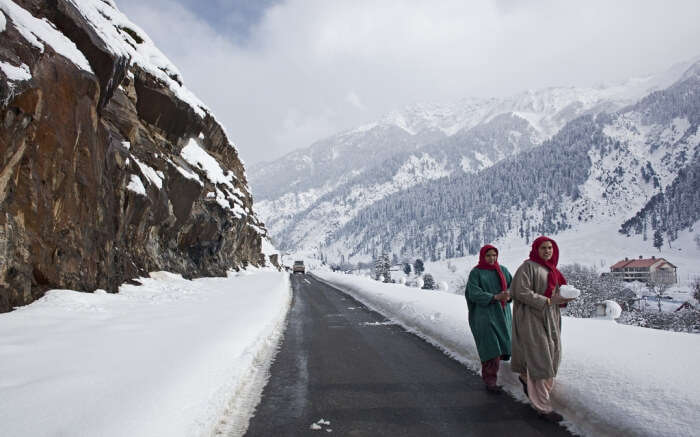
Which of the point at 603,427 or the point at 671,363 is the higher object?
the point at 671,363

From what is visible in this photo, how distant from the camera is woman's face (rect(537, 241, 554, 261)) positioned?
4719 mm

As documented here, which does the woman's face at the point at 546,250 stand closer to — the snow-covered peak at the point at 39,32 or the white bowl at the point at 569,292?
the white bowl at the point at 569,292

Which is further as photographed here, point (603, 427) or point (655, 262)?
point (655, 262)

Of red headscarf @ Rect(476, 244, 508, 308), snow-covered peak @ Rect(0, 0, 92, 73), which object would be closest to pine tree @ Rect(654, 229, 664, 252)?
red headscarf @ Rect(476, 244, 508, 308)

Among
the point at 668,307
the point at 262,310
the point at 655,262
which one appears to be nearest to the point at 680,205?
the point at 655,262

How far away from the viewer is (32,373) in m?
4.76

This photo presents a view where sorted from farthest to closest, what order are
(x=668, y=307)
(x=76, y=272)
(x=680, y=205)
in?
(x=680, y=205) < (x=668, y=307) < (x=76, y=272)

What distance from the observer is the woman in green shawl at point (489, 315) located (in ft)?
17.9

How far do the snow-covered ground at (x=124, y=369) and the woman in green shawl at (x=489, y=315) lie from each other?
3.14m

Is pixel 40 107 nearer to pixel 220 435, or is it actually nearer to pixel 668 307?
pixel 220 435

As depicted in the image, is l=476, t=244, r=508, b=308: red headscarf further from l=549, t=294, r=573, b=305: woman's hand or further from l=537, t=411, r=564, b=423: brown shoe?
l=537, t=411, r=564, b=423: brown shoe

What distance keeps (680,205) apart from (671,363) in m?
237

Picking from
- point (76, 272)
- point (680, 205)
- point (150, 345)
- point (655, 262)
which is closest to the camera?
point (150, 345)

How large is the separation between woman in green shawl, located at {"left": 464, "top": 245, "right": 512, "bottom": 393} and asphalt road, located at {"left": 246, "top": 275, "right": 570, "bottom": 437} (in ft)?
1.23
